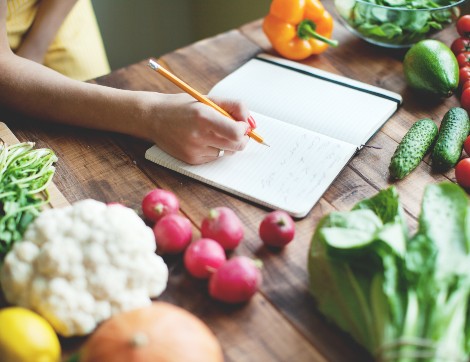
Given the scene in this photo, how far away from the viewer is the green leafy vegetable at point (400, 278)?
0.66 metres

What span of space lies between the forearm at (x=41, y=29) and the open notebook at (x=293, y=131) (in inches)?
20.6

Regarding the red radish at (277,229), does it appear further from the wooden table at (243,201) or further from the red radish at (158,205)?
the red radish at (158,205)

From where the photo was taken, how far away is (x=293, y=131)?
42.3 inches

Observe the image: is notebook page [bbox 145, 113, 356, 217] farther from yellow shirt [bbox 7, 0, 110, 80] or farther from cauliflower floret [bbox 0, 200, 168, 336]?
yellow shirt [bbox 7, 0, 110, 80]

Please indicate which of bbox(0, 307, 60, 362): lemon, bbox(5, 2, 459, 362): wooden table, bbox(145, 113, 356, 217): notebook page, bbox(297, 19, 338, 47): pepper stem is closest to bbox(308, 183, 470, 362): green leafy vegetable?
bbox(5, 2, 459, 362): wooden table

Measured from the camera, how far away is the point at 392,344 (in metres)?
0.63

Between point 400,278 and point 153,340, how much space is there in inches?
13.3

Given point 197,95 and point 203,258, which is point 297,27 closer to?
point 197,95

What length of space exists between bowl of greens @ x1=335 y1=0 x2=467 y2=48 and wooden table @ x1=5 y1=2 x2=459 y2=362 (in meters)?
0.04

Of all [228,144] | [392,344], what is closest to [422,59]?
[228,144]

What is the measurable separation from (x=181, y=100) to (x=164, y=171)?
144 mm

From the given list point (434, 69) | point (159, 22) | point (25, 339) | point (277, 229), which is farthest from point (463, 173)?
point (159, 22)

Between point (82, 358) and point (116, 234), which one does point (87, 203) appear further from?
point (82, 358)

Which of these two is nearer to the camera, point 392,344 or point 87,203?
point 392,344
